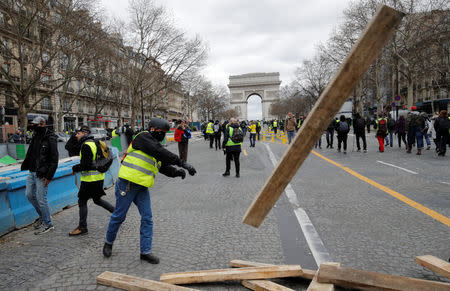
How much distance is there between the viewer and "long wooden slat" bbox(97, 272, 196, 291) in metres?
2.76

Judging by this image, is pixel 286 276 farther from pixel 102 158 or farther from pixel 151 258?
pixel 102 158

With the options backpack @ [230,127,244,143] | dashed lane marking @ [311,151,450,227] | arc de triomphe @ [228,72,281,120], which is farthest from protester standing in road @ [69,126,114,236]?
arc de triomphe @ [228,72,281,120]

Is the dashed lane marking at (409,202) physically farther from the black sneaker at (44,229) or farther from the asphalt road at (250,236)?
the black sneaker at (44,229)

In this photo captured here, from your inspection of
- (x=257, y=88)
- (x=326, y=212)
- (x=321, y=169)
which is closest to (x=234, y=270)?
(x=326, y=212)

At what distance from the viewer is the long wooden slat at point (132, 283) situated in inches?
109

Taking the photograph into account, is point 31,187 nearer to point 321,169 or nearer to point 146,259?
point 146,259

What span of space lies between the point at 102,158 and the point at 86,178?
0.36 meters

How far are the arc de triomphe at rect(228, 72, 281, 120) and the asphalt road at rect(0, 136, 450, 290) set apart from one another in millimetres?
93917

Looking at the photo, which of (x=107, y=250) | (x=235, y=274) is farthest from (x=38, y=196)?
(x=235, y=274)

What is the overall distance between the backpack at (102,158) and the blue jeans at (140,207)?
1133 mm

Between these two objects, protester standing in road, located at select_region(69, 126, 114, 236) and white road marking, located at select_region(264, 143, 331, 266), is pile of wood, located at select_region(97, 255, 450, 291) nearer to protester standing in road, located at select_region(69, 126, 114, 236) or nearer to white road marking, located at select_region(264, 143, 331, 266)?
white road marking, located at select_region(264, 143, 331, 266)

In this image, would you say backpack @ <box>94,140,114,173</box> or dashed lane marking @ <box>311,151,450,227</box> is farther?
backpack @ <box>94,140,114,173</box>

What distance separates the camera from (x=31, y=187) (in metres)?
4.89

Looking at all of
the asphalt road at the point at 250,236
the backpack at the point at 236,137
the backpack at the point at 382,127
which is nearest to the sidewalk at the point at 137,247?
the asphalt road at the point at 250,236
